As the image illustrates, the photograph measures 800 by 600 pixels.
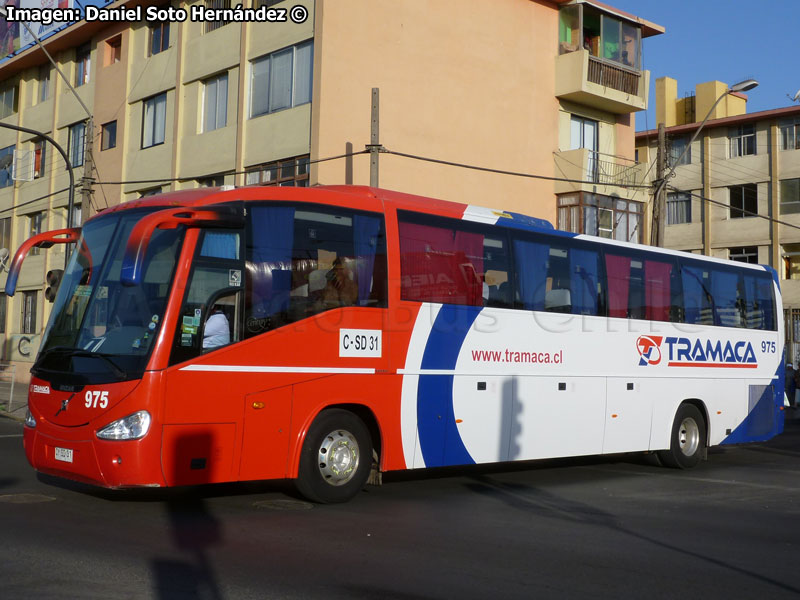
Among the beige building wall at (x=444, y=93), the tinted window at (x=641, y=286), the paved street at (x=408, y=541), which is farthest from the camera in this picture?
the beige building wall at (x=444, y=93)

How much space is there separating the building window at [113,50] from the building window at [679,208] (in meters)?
28.9

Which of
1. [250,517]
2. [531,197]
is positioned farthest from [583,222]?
[250,517]

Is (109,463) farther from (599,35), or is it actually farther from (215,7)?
(599,35)

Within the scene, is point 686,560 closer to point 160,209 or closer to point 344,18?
point 160,209

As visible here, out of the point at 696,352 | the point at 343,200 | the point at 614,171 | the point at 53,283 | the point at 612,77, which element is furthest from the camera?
the point at 614,171

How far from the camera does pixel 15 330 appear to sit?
1527 inches

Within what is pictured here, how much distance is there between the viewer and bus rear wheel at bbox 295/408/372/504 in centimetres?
1013

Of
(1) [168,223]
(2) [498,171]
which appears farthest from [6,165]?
(1) [168,223]

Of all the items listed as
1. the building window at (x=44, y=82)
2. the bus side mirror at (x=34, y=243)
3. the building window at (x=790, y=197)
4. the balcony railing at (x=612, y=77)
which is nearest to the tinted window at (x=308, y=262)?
the bus side mirror at (x=34, y=243)

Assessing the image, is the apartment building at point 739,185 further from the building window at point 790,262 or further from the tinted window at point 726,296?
the tinted window at point 726,296

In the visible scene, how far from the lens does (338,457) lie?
34.3 ft

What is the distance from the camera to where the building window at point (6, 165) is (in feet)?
134

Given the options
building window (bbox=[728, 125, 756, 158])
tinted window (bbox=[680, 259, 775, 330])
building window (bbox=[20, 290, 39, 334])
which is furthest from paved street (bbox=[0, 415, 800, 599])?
building window (bbox=[728, 125, 756, 158])

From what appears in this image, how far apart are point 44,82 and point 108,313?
33722 mm
